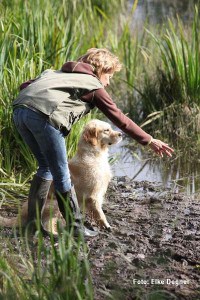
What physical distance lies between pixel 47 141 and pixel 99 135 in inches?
23.6

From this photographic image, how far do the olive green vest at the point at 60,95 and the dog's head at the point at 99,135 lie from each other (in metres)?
0.39

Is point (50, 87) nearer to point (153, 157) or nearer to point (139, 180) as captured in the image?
point (139, 180)

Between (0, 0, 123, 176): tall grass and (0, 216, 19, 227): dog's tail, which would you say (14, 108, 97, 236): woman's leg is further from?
(0, 0, 123, 176): tall grass

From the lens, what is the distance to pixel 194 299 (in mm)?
4000

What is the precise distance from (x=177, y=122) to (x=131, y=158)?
0.72 meters

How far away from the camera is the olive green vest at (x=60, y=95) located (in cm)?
A: 476

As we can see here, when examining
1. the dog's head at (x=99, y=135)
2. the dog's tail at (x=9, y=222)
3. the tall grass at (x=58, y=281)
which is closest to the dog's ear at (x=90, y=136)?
the dog's head at (x=99, y=135)

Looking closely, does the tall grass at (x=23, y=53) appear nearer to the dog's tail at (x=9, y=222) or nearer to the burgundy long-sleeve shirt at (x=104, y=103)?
the dog's tail at (x=9, y=222)

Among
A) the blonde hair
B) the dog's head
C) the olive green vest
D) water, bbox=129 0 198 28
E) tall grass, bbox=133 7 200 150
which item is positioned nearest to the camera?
the olive green vest

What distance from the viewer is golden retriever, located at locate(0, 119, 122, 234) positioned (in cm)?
530

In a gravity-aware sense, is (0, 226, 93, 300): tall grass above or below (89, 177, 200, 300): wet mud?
above

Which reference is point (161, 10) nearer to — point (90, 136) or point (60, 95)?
point (90, 136)

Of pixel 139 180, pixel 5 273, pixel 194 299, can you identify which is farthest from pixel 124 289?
pixel 139 180

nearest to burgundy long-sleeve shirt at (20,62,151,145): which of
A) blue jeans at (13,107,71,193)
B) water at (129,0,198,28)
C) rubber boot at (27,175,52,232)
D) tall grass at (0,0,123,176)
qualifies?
blue jeans at (13,107,71,193)
